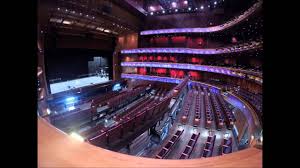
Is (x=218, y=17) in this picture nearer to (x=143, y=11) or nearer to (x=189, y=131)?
(x=143, y=11)

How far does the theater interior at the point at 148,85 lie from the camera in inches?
63.9

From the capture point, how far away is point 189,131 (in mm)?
7477

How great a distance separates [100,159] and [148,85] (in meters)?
16.1

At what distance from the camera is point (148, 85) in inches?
688

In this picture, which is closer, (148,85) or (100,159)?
(100,159)

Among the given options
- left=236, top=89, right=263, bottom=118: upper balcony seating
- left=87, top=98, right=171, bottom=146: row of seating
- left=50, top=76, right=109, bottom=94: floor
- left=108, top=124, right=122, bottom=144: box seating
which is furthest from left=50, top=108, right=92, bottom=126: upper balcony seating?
left=50, top=76, right=109, bottom=94: floor

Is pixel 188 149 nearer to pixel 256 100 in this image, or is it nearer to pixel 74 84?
pixel 256 100

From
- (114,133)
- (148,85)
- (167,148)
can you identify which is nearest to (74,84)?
(148,85)

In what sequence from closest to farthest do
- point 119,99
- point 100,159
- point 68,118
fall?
point 100,159 < point 68,118 < point 119,99

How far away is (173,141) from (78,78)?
1353cm

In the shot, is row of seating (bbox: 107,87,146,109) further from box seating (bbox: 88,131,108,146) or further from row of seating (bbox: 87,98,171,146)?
box seating (bbox: 88,131,108,146)


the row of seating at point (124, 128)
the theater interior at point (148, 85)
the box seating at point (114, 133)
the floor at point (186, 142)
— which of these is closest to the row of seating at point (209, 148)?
the theater interior at point (148, 85)

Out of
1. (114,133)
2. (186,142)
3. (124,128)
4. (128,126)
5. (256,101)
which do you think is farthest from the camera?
(256,101)
